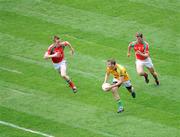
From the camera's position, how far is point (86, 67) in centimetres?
2650

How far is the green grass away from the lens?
21.7 metres

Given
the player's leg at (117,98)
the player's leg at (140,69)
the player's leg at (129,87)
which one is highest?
the player's leg at (140,69)

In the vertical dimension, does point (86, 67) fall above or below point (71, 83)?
above

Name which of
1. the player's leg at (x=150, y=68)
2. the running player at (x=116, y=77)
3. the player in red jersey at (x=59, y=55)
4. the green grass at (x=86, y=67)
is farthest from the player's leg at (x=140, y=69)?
the player in red jersey at (x=59, y=55)

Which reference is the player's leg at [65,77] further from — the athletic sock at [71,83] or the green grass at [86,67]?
the green grass at [86,67]

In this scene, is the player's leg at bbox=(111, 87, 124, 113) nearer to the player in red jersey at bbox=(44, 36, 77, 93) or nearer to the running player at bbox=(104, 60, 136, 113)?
the running player at bbox=(104, 60, 136, 113)

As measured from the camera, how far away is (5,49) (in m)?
28.6

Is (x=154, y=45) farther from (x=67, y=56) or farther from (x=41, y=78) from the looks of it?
(x=41, y=78)

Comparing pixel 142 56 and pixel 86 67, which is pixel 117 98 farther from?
pixel 86 67

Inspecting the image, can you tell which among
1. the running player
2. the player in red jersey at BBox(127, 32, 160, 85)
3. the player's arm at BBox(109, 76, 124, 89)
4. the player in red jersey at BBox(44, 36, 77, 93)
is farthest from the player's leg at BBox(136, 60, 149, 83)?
the player in red jersey at BBox(44, 36, 77, 93)

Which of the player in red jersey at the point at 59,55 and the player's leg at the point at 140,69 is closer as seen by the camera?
the player in red jersey at the point at 59,55

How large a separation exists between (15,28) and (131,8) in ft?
20.0

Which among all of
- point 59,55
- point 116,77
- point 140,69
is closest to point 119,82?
point 116,77

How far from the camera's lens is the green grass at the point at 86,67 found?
2172 centimetres
